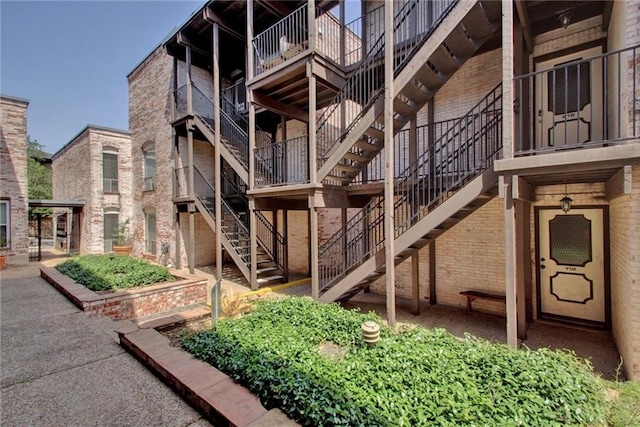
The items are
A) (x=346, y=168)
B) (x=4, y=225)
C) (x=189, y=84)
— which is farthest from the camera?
(x=4, y=225)

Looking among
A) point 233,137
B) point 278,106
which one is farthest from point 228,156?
point 278,106

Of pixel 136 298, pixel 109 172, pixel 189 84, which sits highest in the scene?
pixel 189 84

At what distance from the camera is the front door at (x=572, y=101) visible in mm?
5125

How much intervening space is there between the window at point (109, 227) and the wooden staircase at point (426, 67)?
15.3m

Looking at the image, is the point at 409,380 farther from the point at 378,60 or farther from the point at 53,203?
the point at 53,203

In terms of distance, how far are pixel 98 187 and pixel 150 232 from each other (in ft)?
16.5

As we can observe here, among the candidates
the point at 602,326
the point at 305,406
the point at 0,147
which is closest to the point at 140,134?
the point at 0,147

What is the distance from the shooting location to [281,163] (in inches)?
359

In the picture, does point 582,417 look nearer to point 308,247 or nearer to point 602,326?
point 602,326

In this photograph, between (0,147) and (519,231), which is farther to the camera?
(0,147)

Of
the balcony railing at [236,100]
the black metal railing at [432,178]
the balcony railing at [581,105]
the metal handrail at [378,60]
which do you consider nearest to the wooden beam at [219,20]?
the balcony railing at [236,100]

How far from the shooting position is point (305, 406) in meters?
2.65

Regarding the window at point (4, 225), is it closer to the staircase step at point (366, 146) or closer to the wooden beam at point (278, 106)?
the wooden beam at point (278, 106)

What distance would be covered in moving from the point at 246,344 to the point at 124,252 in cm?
1380
